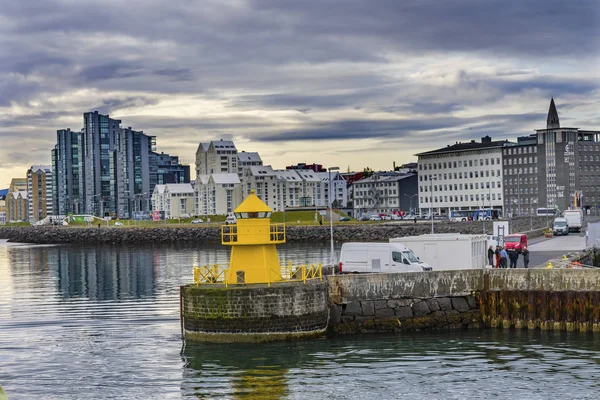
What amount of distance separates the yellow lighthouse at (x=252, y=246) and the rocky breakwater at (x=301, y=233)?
101548 mm

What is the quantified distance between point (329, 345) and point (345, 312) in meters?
2.54

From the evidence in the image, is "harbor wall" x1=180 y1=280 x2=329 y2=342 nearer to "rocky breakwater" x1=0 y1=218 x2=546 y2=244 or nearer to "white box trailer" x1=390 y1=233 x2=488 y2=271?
"white box trailer" x1=390 y1=233 x2=488 y2=271

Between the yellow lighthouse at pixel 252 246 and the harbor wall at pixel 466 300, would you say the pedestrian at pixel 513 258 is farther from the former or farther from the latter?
the yellow lighthouse at pixel 252 246

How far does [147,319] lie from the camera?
4425cm

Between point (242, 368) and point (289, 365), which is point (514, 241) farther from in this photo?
point (242, 368)

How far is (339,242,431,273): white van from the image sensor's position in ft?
133

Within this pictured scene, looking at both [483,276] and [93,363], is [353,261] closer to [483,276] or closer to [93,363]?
[483,276]

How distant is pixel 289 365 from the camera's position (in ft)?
102

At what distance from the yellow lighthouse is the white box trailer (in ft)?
37.9

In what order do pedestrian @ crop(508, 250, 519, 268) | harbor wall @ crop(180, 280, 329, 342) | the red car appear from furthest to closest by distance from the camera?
1. the red car
2. pedestrian @ crop(508, 250, 519, 268)
3. harbor wall @ crop(180, 280, 329, 342)

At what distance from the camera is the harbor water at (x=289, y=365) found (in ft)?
90.5

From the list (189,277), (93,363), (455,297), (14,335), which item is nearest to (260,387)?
(93,363)

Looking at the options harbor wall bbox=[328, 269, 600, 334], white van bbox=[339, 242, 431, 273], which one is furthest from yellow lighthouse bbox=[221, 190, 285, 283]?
white van bbox=[339, 242, 431, 273]

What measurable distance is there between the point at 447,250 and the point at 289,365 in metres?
16.1
